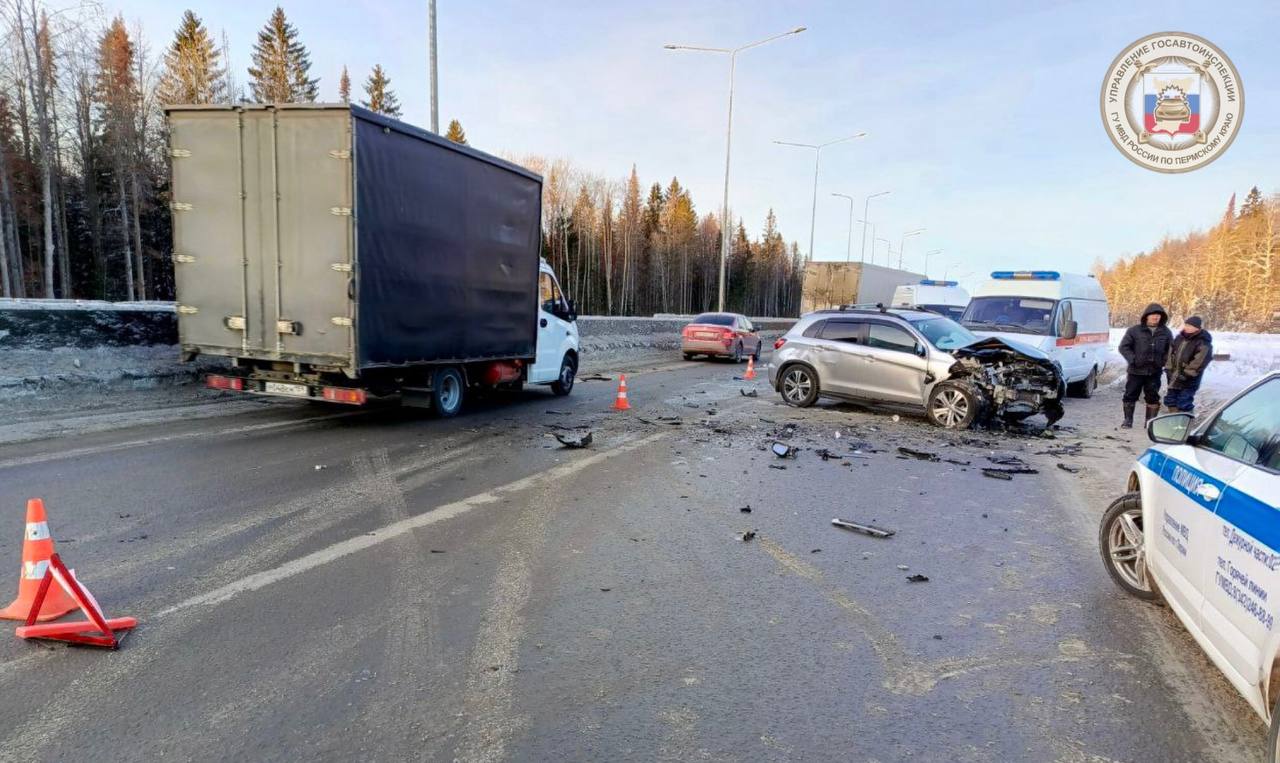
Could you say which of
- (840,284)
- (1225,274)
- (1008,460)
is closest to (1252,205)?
(1225,274)

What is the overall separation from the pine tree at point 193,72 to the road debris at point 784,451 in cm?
4084

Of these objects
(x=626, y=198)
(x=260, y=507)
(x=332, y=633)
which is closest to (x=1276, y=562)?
(x=332, y=633)

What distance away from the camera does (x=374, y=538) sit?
4.78 meters

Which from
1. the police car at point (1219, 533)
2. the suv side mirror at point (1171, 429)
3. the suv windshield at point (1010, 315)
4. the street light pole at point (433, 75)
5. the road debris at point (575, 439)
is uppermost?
the street light pole at point (433, 75)

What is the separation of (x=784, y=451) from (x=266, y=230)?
6.49 metres

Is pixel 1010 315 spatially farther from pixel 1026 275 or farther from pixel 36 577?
pixel 36 577

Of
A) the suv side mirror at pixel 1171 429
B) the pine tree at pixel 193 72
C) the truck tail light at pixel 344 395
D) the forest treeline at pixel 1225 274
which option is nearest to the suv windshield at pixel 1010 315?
the suv side mirror at pixel 1171 429

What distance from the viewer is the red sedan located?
72.9ft

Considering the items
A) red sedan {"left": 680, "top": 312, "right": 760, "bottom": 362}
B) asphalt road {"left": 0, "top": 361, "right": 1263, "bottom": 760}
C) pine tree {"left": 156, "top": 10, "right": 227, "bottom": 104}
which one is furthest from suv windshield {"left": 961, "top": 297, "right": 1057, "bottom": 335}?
pine tree {"left": 156, "top": 10, "right": 227, "bottom": 104}

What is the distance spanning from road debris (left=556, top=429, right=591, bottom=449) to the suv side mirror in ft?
18.5

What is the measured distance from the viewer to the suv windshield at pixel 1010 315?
13.6 m

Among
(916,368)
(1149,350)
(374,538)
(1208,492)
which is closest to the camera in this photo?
(1208,492)

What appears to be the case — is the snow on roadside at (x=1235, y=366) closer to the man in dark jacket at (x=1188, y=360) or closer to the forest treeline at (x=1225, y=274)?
the man in dark jacket at (x=1188, y=360)

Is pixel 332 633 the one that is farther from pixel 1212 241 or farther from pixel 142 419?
pixel 1212 241
